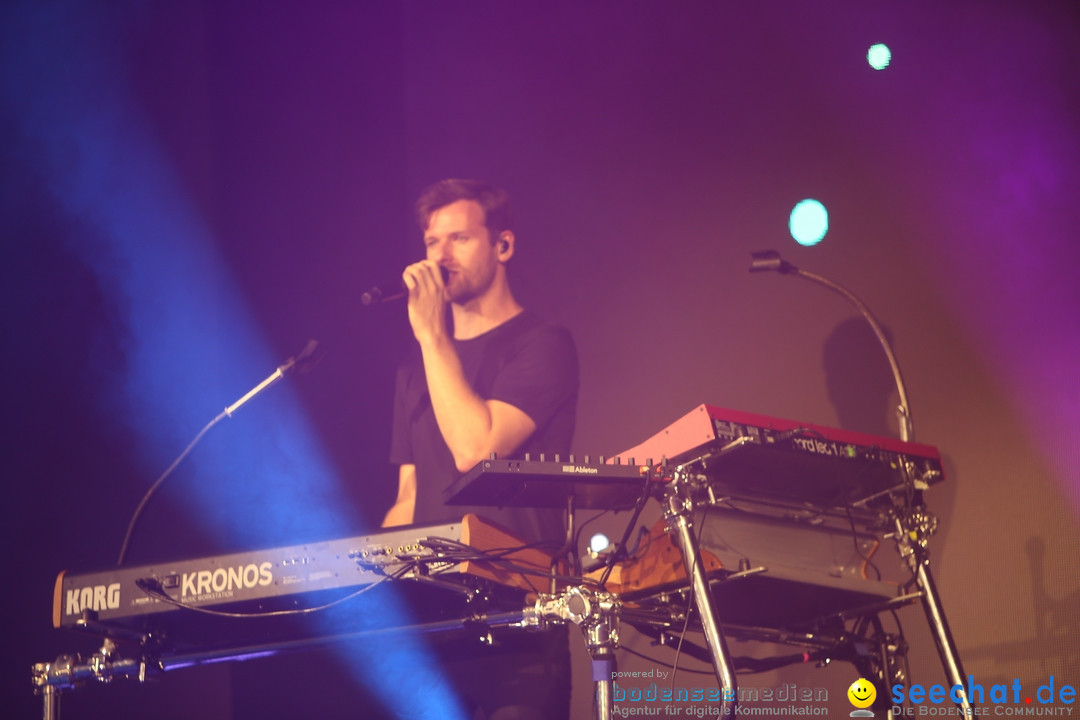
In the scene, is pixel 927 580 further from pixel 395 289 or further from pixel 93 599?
pixel 395 289

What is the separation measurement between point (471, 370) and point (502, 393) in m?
0.19

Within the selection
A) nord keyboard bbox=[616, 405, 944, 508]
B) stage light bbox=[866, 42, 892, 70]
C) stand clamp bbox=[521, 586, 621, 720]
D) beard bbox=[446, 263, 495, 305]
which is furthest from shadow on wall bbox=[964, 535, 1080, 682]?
beard bbox=[446, 263, 495, 305]

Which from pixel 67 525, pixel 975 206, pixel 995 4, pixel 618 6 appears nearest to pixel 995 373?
pixel 975 206

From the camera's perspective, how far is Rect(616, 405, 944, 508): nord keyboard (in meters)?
2.17

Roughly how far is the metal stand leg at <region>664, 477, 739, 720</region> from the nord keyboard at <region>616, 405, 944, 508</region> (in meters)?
0.19

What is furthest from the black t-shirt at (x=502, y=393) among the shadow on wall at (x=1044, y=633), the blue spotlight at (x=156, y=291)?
the shadow on wall at (x=1044, y=633)

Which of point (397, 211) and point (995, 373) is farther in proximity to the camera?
point (397, 211)

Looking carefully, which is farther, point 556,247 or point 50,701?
point 556,247

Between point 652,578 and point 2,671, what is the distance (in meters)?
1.89

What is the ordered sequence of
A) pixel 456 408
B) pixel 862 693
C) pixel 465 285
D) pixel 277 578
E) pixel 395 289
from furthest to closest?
pixel 395 289
pixel 465 285
pixel 456 408
pixel 862 693
pixel 277 578

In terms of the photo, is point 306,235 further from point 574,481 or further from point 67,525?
point 574,481

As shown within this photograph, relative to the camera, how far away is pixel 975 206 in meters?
3.25

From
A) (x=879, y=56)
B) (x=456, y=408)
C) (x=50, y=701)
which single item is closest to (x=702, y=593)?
(x=456, y=408)

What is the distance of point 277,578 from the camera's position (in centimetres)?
200
